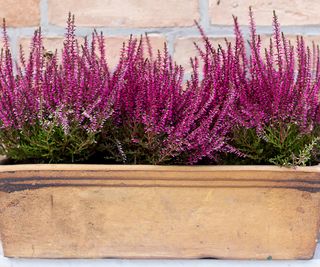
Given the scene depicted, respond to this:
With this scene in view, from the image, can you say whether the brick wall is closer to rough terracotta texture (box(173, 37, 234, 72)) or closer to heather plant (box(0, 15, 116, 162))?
rough terracotta texture (box(173, 37, 234, 72))

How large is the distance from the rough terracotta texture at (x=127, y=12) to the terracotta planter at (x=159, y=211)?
1.80 feet

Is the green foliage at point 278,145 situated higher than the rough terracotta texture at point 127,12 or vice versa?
the rough terracotta texture at point 127,12

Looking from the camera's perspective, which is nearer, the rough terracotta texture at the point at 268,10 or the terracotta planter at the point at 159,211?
the terracotta planter at the point at 159,211

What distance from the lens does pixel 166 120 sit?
84 cm

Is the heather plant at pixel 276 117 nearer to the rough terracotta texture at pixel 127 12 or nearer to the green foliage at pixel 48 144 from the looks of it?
the green foliage at pixel 48 144

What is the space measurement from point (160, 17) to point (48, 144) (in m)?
0.55

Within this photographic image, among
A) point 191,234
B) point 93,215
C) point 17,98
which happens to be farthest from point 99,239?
point 17,98

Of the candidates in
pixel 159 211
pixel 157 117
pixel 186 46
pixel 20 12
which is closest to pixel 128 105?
pixel 157 117

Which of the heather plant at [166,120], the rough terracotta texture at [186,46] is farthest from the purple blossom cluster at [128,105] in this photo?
the rough terracotta texture at [186,46]

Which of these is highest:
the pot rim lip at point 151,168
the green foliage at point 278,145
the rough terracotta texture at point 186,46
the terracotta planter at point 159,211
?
the rough terracotta texture at point 186,46

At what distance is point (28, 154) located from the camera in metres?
0.84

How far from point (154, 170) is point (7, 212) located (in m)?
0.26

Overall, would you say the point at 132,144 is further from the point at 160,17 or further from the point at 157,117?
the point at 160,17

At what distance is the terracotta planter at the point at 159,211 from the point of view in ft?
2.62
